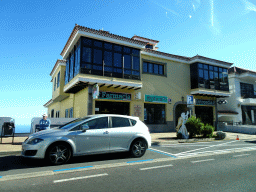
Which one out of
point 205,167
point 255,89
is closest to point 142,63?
point 205,167

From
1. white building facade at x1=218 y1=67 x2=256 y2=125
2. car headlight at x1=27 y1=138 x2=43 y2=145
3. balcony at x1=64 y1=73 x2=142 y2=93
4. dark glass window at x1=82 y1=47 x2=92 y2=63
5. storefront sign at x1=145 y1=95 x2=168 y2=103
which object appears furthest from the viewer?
white building facade at x1=218 y1=67 x2=256 y2=125

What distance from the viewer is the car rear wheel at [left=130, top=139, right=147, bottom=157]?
666 centimetres

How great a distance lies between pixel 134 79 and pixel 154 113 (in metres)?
4.64

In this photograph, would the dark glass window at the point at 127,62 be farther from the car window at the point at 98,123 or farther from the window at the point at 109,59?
the car window at the point at 98,123

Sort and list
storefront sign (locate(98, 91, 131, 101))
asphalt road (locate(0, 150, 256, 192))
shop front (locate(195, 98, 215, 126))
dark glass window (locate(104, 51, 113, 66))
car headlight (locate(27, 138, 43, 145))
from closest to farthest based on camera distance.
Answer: asphalt road (locate(0, 150, 256, 192)), car headlight (locate(27, 138, 43, 145)), dark glass window (locate(104, 51, 113, 66)), storefront sign (locate(98, 91, 131, 101)), shop front (locate(195, 98, 215, 126))

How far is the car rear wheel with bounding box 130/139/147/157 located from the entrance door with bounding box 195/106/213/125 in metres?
16.7

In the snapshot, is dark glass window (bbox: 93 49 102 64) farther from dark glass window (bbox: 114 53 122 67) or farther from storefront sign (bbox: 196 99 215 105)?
storefront sign (bbox: 196 99 215 105)

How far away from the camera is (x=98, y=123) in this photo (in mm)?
6230

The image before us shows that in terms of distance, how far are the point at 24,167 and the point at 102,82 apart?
9638 millimetres

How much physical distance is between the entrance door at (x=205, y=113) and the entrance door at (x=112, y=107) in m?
9.97

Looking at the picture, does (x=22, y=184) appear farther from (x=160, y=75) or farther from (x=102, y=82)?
(x=160, y=75)

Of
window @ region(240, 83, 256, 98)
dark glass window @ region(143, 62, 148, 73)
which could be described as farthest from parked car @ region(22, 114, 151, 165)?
window @ region(240, 83, 256, 98)

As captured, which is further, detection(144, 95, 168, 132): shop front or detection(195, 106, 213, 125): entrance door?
detection(195, 106, 213, 125): entrance door

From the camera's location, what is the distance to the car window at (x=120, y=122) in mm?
6516
